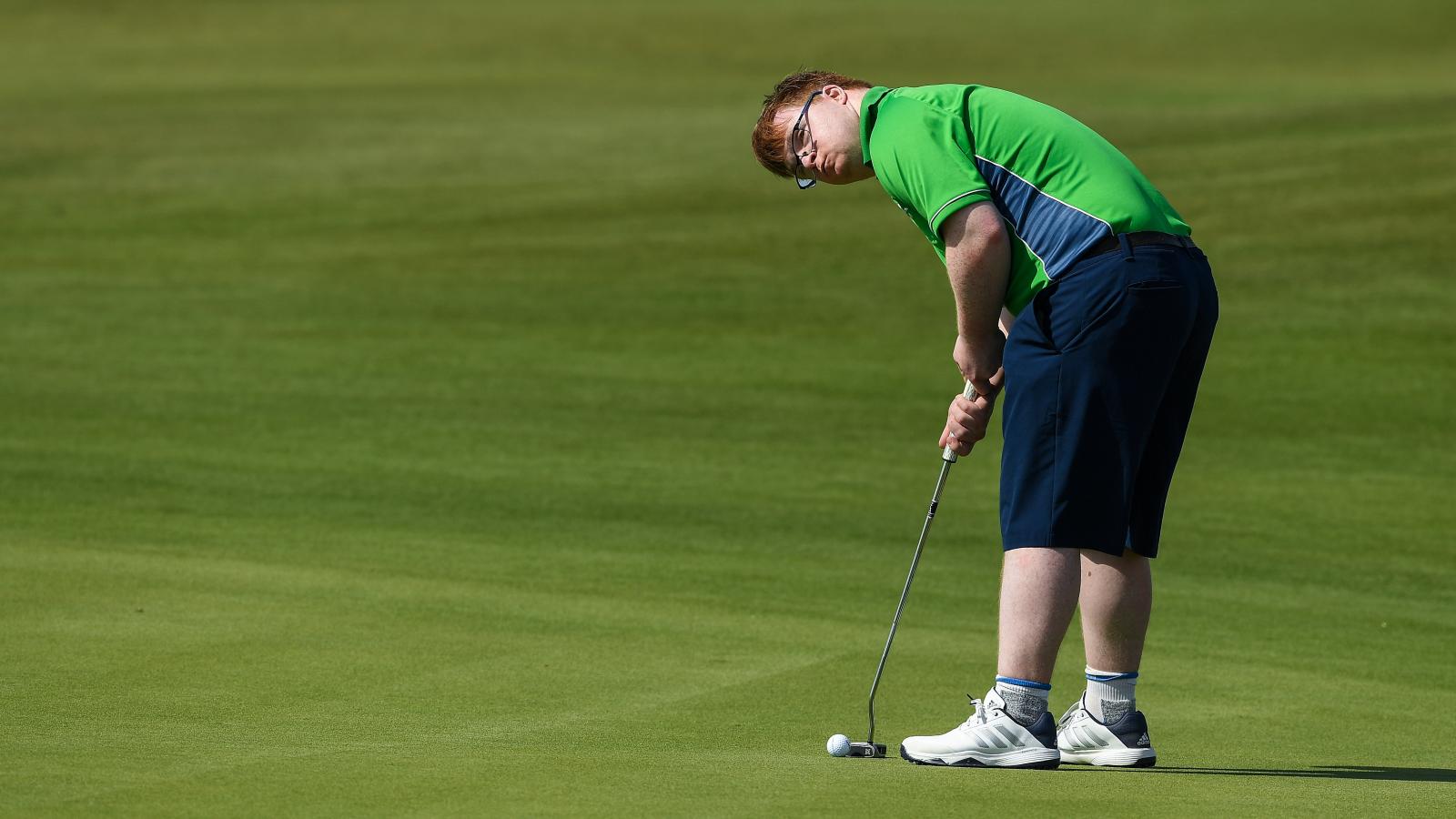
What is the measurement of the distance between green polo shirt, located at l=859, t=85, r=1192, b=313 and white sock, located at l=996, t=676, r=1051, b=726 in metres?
0.86

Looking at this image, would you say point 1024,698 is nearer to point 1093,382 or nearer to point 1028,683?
point 1028,683

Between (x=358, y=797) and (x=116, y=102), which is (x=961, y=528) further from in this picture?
(x=116, y=102)

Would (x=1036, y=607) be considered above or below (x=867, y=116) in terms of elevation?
below

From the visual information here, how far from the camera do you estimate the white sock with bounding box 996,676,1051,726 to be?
14.6ft

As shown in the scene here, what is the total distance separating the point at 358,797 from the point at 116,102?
22.3 metres

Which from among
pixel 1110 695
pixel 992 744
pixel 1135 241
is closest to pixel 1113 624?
pixel 1110 695

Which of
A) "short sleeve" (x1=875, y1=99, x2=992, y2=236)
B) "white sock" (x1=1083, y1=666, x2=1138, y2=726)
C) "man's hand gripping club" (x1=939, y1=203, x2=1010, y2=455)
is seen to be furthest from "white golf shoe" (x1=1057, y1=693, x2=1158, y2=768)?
"short sleeve" (x1=875, y1=99, x2=992, y2=236)

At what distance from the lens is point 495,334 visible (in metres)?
13.0

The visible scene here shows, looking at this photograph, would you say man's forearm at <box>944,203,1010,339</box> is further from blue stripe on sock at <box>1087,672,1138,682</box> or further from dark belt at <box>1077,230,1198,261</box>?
blue stripe on sock at <box>1087,672,1138,682</box>

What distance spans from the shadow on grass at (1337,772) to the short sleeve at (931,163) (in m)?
1.29

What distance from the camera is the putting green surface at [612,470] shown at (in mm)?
4434

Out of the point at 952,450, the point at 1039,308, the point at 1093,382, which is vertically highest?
the point at 1039,308

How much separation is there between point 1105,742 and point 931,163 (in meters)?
1.46

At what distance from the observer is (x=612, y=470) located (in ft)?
31.5
